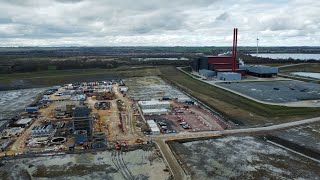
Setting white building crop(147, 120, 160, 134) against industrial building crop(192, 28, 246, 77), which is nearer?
white building crop(147, 120, 160, 134)

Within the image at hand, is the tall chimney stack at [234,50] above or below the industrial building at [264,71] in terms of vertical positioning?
above

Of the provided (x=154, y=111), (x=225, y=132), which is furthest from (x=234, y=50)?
(x=225, y=132)

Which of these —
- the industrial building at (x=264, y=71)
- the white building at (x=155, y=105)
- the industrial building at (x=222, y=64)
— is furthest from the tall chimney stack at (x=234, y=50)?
the white building at (x=155, y=105)

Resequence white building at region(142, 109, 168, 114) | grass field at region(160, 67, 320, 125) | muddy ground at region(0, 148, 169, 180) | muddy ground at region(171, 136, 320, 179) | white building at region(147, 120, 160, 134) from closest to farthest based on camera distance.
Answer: muddy ground at region(0, 148, 169, 180) < muddy ground at region(171, 136, 320, 179) < white building at region(147, 120, 160, 134) < grass field at region(160, 67, 320, 125) < white building at region(142, 109, 168, 114)

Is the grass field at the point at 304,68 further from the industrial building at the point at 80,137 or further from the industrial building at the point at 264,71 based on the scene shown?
the industrial building at the point at 80,137

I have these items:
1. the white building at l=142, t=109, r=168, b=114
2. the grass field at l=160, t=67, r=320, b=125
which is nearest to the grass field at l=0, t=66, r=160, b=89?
the grass field at l=160, t=67, r=320, b=125

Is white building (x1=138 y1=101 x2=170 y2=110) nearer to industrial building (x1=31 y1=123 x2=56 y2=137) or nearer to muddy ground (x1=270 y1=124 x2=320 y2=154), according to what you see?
industrial building (x1=31 y1=123 x2=56 y2=137)
